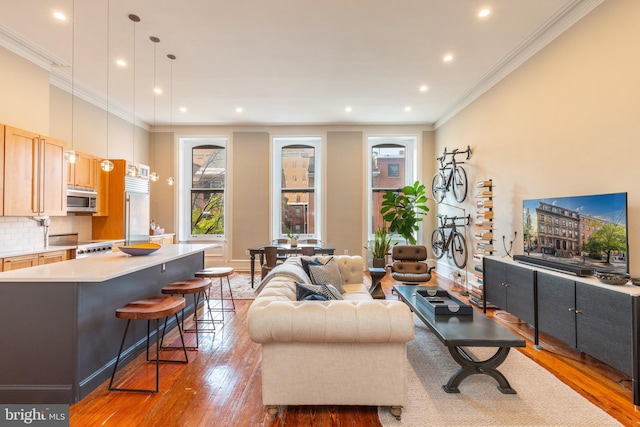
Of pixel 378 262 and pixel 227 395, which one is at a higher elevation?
pixel 378 262

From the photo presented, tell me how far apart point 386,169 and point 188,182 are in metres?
5.05

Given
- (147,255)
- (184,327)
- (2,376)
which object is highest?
(147,255)

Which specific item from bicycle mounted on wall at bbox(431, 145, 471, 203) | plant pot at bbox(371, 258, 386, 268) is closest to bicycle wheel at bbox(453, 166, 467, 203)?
bicycle mounted on wall at bbox(431, 145, 471, 203)

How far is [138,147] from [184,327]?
4995 millimetres

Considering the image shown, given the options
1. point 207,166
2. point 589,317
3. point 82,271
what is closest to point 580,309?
point 589,317

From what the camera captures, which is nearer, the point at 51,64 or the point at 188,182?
the point at 51,64

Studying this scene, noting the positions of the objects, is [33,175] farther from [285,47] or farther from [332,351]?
[332,351]

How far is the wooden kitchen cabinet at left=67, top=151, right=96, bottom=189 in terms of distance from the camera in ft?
15.5

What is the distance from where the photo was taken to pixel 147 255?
330cm

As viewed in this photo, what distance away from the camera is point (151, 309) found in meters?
2.38

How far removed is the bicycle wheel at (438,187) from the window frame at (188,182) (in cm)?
488

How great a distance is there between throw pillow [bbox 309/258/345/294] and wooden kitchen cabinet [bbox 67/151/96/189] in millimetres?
4224

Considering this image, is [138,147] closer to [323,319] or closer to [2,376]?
[2,376]

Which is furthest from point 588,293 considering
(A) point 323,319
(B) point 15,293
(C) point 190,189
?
(C) point 190,189
